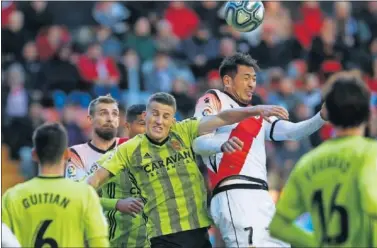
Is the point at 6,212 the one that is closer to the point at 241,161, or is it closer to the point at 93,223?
the point at 93,223

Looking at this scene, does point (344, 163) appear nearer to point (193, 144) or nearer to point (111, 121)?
point (193, 144)

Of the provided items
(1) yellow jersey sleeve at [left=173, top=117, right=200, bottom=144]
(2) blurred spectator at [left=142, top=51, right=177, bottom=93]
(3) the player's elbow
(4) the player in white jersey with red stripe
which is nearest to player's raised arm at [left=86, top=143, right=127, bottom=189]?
(1) yellow jersey sleeve at [left=173, top=117, right=200, bottom=144]

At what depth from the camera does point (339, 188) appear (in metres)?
7.86

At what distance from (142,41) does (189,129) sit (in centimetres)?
1155

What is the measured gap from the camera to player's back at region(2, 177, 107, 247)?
27.9 feet

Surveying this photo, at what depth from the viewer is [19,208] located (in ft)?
28.3

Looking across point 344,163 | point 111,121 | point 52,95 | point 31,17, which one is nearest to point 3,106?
point 52,95

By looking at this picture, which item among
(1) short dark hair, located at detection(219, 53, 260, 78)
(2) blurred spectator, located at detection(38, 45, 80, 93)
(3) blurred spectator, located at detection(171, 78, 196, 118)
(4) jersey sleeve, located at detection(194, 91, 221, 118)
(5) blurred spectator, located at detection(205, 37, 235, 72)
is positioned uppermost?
(5) blurred spectator, located at detection(205, 37, 235, 72)

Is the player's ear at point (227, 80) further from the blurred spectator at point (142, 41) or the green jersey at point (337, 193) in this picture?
the blurred spectator at point (142, 41)

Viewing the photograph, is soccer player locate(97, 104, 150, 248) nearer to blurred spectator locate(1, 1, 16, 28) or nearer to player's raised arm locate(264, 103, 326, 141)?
player's raised arm locate(264, 103, 326, 141)

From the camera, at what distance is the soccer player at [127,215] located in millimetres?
12195

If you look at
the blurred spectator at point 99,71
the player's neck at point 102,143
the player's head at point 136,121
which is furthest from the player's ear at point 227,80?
the blurred spectator at point 99,71

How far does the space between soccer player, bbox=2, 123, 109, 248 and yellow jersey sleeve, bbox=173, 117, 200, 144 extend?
104 inches

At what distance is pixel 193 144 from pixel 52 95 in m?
10.1
